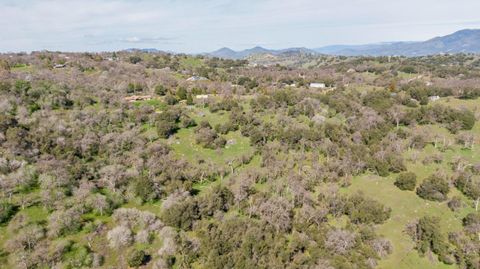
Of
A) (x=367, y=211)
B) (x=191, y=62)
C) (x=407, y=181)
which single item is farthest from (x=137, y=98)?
(x=191, y=62)

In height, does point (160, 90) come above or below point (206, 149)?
above

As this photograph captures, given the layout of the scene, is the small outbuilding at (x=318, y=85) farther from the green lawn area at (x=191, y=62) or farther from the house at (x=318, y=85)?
the green lawn area at (x=191, y=62)

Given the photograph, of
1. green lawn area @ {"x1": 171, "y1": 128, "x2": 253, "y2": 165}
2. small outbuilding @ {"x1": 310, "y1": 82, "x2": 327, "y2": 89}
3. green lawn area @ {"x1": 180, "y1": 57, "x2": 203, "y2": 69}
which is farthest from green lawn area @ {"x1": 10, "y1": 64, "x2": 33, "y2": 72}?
small outbuilding @ {"x1": 310, "y1": 82, "x2": 327, "y2": 89}

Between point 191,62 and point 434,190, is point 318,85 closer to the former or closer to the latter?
point 434,190

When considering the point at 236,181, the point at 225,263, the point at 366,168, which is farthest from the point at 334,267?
the point at 366,168

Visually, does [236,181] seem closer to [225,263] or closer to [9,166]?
[225,263]

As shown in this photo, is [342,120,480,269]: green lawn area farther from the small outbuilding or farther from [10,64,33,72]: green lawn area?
Result: [10,64,33,72]: green lawn area
